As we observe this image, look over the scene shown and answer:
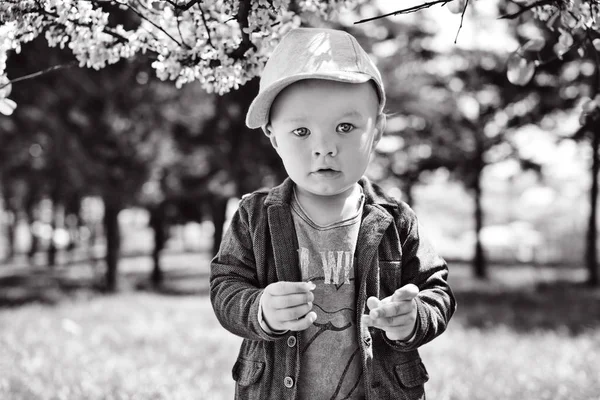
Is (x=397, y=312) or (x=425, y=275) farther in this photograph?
(x=425, y=275)

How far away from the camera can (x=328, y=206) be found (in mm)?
1976

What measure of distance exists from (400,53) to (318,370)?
11.6 meters

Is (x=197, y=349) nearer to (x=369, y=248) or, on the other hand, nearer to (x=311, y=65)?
(x=369, y=248)

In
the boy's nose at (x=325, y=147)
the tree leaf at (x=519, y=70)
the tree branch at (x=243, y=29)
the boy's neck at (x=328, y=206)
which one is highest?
the tree branch at (x=243, y=29)

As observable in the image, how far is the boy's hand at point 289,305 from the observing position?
1575mm

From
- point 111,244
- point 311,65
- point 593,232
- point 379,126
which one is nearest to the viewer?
point 311,65

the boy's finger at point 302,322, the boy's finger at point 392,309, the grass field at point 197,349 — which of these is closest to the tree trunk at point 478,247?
the grass field at point 197,349

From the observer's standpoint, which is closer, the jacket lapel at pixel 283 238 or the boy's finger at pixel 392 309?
the boy's finger at pixel 392 309

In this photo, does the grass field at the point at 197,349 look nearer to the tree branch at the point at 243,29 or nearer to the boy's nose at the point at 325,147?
the tree branch at the point at 243,29

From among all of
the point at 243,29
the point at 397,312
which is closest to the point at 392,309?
the point at 397,312

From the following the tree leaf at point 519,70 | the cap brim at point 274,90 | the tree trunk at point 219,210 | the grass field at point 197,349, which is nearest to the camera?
the cap brim at point 274,90

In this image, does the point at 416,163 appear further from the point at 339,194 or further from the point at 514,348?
the point at 339,194

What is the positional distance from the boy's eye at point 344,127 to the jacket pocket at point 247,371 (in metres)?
0.81

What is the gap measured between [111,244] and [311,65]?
1182cm
